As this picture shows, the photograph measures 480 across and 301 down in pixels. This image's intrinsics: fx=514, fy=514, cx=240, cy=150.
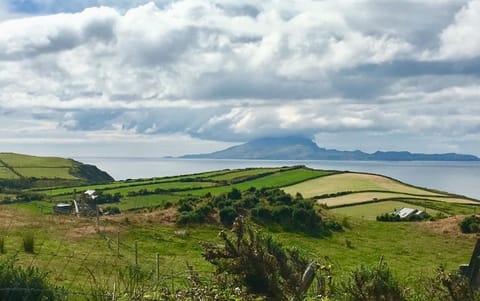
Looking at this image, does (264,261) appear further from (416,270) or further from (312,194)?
(312,194)

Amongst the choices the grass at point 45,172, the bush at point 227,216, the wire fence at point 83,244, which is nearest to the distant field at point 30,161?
the grass at point 45,172

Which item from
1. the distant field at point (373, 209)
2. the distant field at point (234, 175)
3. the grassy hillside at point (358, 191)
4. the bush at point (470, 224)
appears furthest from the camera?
the distant field at point (234, 175)

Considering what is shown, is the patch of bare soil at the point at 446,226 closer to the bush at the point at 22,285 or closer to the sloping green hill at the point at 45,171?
the bush at the point at 22,285

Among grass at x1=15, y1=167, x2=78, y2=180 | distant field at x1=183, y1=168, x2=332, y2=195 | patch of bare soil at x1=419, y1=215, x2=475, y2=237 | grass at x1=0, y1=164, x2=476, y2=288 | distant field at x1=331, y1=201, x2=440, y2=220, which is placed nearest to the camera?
grass at x1=0, y1=164, x2=476, y2=288

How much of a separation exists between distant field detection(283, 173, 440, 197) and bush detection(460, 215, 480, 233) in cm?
→ 3276

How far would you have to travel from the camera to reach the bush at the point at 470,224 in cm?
3806

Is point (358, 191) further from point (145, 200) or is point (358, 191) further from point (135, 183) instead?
point (135, 183)

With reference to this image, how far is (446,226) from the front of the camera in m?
40.6

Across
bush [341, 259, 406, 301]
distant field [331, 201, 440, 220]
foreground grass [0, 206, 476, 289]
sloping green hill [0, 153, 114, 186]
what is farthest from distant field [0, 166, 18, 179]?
bush [341, 259, 406, 301]

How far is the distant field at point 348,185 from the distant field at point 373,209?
40.2 feet

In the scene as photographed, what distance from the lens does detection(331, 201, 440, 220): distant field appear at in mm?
54844

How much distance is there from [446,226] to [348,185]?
42.0 meters

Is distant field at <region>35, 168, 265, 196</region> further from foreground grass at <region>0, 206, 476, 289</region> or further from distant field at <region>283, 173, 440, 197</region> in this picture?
foreground grass at <region>0, 206, 476, 289</region>

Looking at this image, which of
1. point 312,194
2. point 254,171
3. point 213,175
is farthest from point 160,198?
point 254,171
